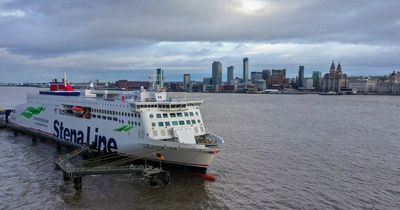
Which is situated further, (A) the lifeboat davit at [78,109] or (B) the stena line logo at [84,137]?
(A) the lifeboat davit at [78,109]

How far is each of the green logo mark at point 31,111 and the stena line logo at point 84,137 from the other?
489 centimetres

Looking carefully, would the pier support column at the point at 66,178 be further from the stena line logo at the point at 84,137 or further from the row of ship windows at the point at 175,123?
the row of ship windows at the point at 175,123

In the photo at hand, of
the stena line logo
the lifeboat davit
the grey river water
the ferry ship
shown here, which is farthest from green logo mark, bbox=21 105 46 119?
the lifeboat davit

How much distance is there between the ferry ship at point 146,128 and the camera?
26.5m

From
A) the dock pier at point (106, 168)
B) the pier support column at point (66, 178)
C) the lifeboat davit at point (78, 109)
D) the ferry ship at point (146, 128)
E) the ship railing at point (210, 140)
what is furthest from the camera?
the lifeboat davit at point (78, 109)

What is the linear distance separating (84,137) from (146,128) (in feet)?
34.4

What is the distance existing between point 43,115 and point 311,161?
31481 mm

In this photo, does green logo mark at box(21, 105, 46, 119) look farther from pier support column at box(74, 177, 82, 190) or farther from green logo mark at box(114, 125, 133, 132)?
pier support column at box(74, 177, 82, 190)

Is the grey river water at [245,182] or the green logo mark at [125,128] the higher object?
the green logo mark at [125,128]

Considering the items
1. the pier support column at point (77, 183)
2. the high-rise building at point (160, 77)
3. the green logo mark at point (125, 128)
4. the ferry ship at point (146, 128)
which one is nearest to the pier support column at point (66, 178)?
the pier support column at point (77, 183)

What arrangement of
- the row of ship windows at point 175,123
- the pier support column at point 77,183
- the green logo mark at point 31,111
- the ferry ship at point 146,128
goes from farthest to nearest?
1. the green logo mark at point 31,111
2. the row of ship windows at point 175,123
3. the ferry ship at point 146,128
4. the pier support column at point 77,183

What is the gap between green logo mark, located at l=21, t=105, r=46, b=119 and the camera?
44.0m

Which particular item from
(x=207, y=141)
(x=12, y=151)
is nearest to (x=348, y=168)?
(x=207, y=141)

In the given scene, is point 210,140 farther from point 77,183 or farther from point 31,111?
point 31,111
